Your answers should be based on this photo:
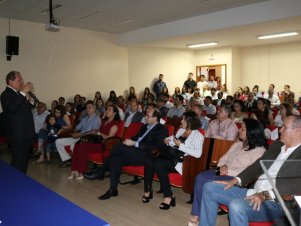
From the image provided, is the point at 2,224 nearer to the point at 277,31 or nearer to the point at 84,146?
the point at 84,146

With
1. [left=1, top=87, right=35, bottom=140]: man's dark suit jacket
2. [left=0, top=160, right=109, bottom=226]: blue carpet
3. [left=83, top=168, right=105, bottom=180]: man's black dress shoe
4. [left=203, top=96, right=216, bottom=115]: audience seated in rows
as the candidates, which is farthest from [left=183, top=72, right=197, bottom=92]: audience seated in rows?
[left=0, top=160, right=109, bottom=226]: blue carpet

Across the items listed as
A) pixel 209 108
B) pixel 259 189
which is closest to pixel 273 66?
pixel 209 108

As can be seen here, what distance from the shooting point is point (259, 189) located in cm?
230

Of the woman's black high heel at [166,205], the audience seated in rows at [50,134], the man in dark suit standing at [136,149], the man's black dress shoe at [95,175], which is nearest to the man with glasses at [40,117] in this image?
the audience seated in rows at [50,134]

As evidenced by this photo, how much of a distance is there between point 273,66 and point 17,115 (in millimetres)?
11033

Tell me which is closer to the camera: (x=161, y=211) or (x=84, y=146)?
(x=161, y=211)

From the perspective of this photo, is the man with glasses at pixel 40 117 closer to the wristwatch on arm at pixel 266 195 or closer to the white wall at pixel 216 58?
the wristwatch on arm at pixel 266 195

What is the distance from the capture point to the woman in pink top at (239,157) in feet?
9.16

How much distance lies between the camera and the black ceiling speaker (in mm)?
8398

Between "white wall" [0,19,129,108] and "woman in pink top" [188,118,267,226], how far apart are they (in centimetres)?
734

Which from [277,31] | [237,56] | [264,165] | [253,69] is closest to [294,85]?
[253,69]

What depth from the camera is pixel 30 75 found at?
9.11 metres

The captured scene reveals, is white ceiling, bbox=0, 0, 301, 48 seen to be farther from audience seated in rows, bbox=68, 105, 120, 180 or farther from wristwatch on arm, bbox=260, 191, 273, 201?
wristwatch on arm, bbox=260, 191, 273, 201

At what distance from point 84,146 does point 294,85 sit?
32.2 ft
